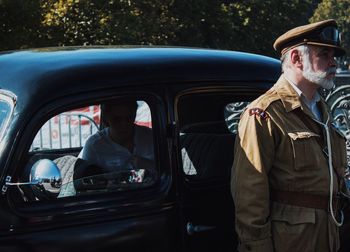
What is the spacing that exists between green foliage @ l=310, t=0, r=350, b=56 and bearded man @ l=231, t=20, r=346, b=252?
2451 inches

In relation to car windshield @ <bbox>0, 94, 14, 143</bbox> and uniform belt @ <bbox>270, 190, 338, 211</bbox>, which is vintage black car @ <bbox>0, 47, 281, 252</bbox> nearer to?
car windshield @ <bbox>0, 94, 14, 143</bbox>

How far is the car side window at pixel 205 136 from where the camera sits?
9.38 ft

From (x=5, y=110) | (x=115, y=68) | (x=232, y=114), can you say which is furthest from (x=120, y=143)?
(x=232, y=114)

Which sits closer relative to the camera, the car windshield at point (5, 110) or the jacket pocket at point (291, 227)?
the car windshield at point (5, 110)

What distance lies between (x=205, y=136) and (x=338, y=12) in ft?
213

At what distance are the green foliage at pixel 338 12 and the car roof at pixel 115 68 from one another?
62.0m

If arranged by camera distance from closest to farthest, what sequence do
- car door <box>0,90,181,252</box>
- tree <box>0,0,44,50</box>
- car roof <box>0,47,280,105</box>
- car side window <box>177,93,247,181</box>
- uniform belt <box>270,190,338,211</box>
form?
car door <box>0,90,181,252</box> → car roof <box>0,47,280,105</box> → uniform belt <box>270,190,338,211</box> → car side window <box>177,93,247,181</box> → tree <box>0,0,44,50</box>

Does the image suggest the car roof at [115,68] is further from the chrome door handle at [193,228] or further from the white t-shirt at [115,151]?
the chrome door handle at [193,228]

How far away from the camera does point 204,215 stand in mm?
2727

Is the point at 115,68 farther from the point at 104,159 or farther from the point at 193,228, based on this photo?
the point at 193,228

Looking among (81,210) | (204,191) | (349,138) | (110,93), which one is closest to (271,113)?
(204,191)

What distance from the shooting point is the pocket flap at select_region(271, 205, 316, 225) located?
2512 mm

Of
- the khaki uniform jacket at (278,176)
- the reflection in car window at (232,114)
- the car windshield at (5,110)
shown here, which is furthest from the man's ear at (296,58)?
the car windshield at (5,110)

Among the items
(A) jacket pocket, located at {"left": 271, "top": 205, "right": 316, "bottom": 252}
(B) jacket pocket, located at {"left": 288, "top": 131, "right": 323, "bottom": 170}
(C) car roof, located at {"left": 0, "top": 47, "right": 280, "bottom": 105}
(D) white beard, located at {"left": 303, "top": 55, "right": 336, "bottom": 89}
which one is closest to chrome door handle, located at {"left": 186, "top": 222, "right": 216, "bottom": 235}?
(A) jacket pocket, located at {"left": 271, "top": 205, "right": 316, "bottom": 252}
